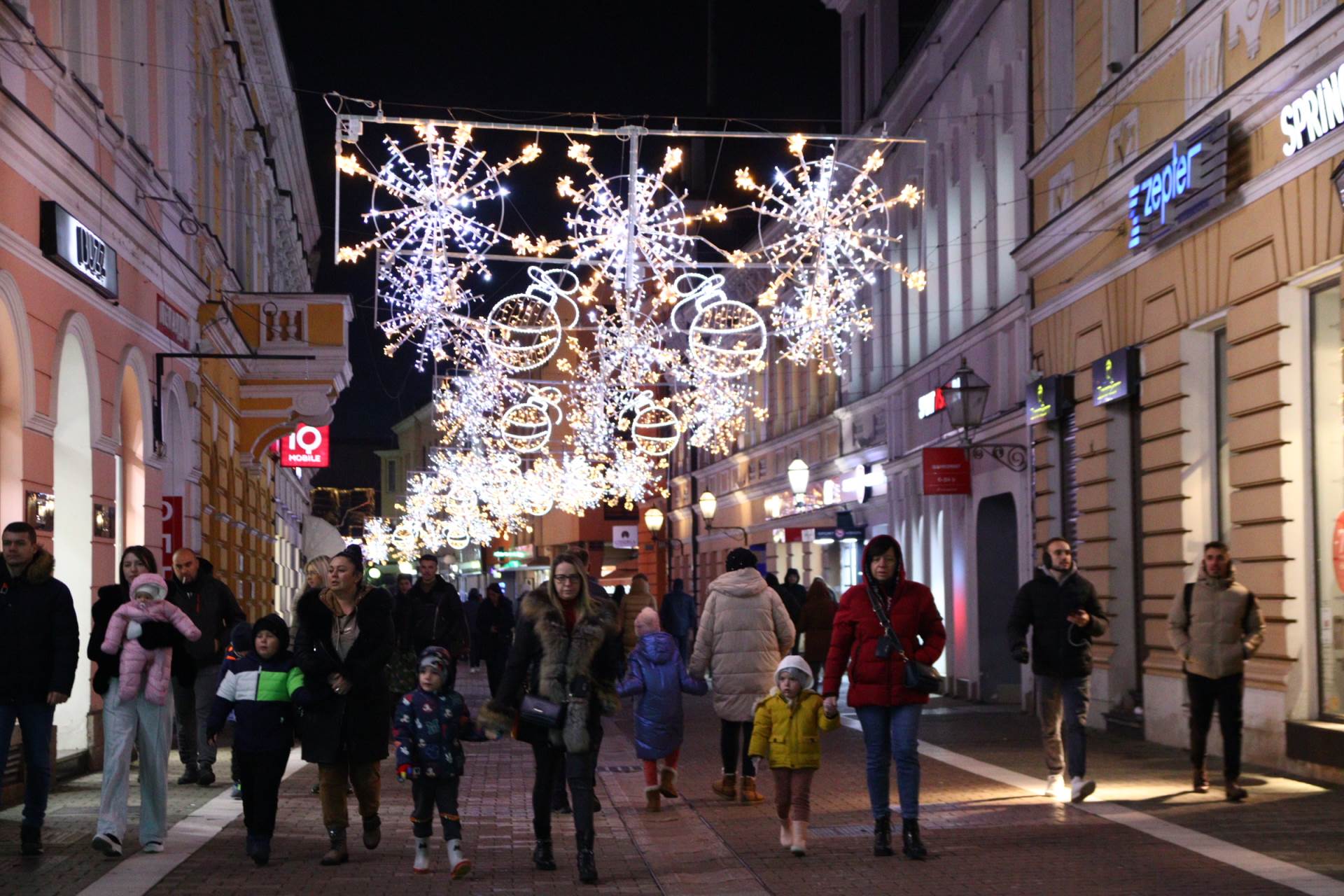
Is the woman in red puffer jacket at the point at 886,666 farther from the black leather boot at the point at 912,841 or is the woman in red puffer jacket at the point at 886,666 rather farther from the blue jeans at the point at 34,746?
the blue jeans at the point at 34,746

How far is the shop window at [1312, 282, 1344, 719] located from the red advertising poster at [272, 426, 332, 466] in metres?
21.8

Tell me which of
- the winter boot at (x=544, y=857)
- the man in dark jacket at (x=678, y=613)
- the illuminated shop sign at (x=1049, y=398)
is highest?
the illuminated shop sign at (x=1049, y=398)

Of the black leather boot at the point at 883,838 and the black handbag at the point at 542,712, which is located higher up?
the black handbag at the point at 542,712

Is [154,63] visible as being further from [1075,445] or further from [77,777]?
[1075,445]

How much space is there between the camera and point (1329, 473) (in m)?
13.9

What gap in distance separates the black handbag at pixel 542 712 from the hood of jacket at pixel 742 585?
10.9ft

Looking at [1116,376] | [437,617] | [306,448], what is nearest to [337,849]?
[437,617]

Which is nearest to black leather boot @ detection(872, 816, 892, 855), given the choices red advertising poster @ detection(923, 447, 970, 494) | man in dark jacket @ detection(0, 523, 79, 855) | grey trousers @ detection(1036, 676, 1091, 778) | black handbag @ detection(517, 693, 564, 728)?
black handbag @ detection(517, 693, 564, 728)

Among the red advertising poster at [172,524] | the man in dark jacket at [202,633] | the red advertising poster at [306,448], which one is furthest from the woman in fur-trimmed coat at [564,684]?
the red advertising poster at [306,448]

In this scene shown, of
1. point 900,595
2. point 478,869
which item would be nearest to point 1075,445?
point 900,595

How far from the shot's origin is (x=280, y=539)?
44.1 m

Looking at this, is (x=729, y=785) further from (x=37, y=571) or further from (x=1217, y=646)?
(x=37, y=571)

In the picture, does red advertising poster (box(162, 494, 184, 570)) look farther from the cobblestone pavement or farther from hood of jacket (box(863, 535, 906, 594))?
hood of jacket (box(863, 535, 906, 594))

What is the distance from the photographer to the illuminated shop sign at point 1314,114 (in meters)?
12.9
